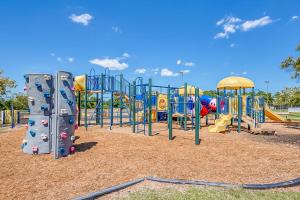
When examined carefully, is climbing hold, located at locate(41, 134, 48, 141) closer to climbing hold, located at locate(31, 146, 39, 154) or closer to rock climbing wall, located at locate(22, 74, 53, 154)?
rock climbing wall, located at locate(22, 74, 53, 154)

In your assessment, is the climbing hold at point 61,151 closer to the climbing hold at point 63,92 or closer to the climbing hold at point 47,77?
the climbing hold at point 63,92

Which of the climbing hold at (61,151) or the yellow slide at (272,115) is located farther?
the yellow slide at (272,115)

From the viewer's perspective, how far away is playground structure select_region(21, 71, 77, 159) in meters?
7.65

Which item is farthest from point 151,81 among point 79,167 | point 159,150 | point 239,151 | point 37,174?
point 37,174

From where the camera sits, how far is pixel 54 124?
7.54m

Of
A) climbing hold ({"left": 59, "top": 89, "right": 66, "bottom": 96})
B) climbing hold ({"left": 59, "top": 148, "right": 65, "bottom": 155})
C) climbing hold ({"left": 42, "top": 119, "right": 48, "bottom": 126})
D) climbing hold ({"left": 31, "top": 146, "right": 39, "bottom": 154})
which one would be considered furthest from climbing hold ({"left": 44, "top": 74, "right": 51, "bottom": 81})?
climbing hold ({"left": 59, "top": 148, "right": 65, "bottom": 155})

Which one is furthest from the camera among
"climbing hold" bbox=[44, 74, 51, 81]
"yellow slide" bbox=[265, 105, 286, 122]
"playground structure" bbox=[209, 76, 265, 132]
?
"yellow slide" bbox=[265, 105, 286, 122]

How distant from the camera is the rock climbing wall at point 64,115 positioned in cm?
745

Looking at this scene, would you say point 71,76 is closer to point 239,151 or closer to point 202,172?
point 202,172

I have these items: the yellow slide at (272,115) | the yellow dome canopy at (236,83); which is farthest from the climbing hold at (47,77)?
the yellow slide at (272,115)

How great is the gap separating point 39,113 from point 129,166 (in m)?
3.56

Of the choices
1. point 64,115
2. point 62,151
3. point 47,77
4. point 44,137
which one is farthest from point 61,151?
point 47,77

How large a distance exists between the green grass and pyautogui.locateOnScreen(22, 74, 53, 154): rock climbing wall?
4.48 meters

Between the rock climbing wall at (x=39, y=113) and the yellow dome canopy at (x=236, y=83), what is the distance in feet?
51.9
